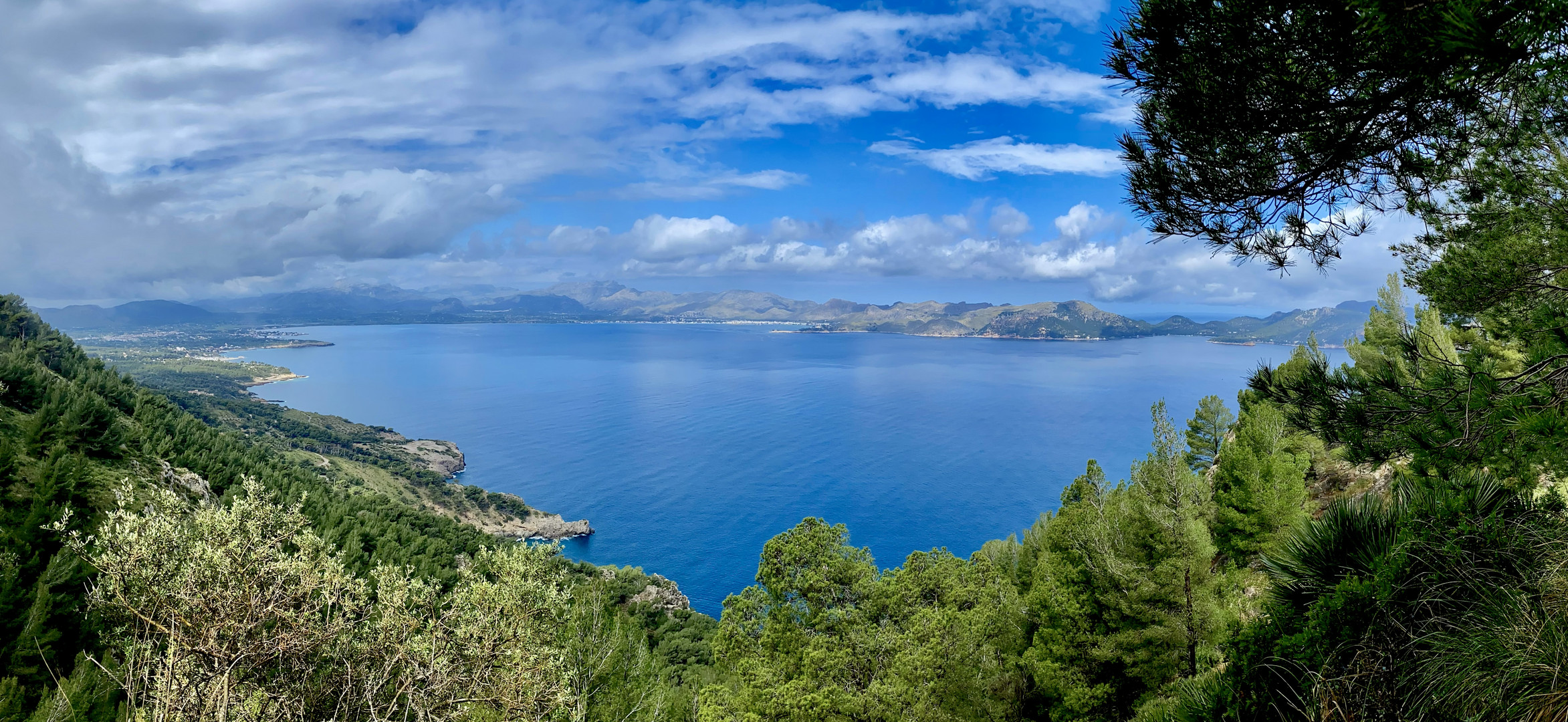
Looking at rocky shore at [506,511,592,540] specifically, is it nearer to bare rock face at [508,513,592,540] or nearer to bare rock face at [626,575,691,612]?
bare rock face at [508,513,592,540]

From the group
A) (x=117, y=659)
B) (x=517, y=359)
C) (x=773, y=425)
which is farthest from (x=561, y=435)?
(x=517, y=359)

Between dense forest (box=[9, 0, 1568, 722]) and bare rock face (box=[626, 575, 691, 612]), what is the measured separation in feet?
54.7

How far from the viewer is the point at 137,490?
593 inches

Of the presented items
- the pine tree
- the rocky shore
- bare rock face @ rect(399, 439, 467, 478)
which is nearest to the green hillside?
the rocky shore

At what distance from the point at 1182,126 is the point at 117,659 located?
51.9 feet

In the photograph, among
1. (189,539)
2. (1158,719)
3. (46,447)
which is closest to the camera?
(1158,719)

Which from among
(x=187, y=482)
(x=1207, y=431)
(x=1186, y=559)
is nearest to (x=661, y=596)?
(x=187, y=482)

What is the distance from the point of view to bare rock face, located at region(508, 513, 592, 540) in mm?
58844

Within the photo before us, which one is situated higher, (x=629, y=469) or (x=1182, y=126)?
(x=1182, y=126)

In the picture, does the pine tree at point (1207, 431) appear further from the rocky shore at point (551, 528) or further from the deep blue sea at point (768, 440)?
the rocky shore at point (551, 528)

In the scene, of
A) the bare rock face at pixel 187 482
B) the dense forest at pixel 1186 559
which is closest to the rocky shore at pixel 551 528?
the bare rock face at pixel 187 482

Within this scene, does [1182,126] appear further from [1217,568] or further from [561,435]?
[561,435]

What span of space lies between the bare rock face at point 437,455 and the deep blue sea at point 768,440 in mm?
2188

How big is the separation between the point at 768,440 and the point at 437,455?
44.2 metres
